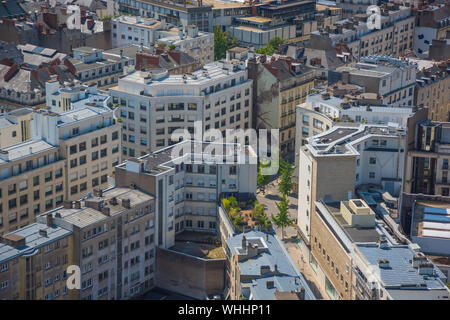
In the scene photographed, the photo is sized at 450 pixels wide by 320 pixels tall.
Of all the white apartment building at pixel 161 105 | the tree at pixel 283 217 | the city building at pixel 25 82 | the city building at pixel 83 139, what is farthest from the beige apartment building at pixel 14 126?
the tree at pixel 283 217

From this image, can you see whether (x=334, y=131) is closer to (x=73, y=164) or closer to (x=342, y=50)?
(x=73, y=164)

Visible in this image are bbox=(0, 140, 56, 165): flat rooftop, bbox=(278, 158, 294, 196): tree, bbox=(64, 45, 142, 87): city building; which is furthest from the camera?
bbox=(64, 45, 142, 87): city building

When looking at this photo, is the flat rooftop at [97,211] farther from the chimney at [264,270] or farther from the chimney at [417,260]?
the chimney at [417,260]

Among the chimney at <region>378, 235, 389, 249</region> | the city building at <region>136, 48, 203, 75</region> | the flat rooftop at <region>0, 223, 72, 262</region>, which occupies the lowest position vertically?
the chimney at <region>378, 235, 389, 249</region>

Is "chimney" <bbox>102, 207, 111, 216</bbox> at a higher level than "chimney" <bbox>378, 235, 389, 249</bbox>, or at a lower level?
higher

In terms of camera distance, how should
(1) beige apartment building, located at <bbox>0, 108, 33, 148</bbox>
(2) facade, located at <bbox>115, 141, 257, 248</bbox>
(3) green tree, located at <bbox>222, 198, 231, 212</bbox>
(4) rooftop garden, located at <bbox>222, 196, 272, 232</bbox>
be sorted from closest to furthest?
(4) rooftop garden, located at <bbox>222, 196, 272, 232</bbox> < (3) green tree, located at <bbox>222, 198, 231, 212</bbox> < (2) facade, located at <bbox>115, 141, 257, 248</bbox> < (1) beige apartment building, located at <bbox>0, 108, 33, 148</bbox>

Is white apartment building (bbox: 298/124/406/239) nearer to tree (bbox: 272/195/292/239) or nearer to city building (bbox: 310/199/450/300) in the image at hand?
city building (bbox: 310/199/450/300)

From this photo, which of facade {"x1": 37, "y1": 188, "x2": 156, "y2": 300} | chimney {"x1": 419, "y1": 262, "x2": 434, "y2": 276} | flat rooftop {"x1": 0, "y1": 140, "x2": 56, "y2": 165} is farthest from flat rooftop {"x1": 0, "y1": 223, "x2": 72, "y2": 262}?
chimney {"x1": 419, "y1": 262, "x2": 434, "y2": 276}

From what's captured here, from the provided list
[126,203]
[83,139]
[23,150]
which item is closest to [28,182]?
[23,150]
